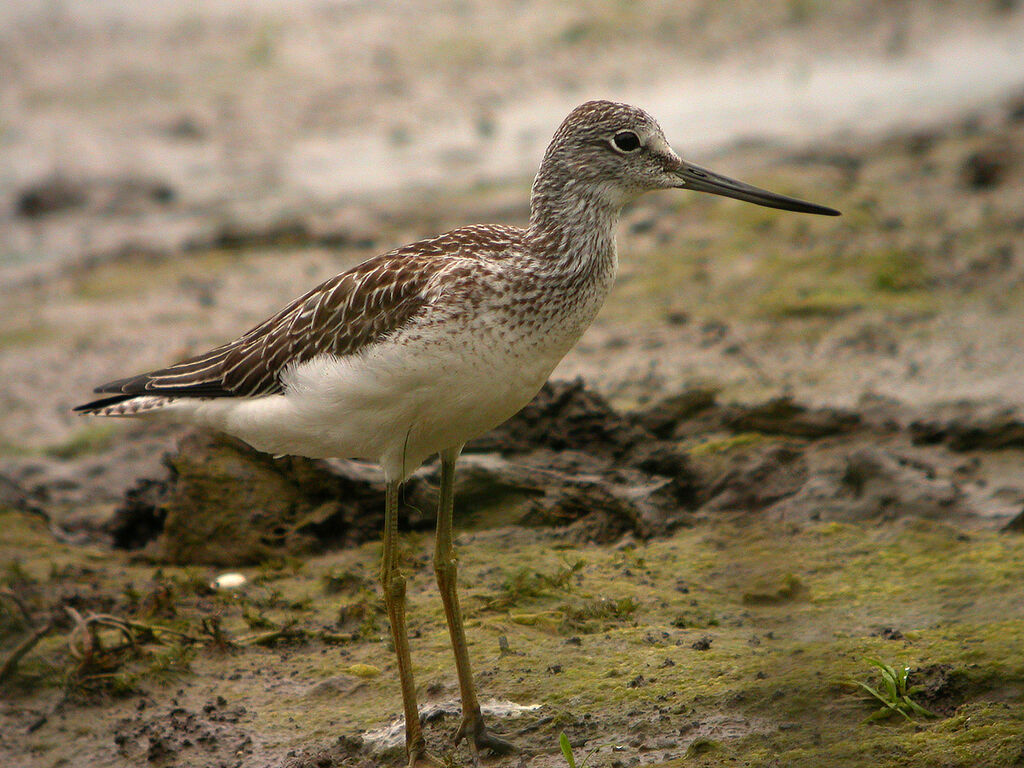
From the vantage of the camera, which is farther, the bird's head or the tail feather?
the tail feather

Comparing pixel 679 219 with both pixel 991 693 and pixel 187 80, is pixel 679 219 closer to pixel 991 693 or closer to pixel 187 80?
pixel 991 693

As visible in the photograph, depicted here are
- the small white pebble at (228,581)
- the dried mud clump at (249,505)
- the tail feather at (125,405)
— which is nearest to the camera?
the tail feather at (125,405)

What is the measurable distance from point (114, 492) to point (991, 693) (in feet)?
20.0

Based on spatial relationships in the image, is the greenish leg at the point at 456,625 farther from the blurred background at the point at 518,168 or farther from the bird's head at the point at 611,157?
the blurred background at the point at 518,168

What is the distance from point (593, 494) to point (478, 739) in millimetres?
2160

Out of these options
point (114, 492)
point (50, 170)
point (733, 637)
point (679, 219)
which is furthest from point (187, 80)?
point (733, 637)

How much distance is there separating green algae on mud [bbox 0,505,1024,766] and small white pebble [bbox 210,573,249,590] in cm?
10

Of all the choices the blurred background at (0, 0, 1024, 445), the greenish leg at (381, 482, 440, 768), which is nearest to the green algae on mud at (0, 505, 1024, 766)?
the greenish leg at (381, 482, 440, 768)

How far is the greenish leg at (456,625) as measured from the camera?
5.24m

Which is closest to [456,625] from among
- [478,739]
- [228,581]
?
[478,739]

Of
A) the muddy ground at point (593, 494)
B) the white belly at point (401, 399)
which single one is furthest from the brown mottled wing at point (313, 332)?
the muddy ground at point (593, 494)

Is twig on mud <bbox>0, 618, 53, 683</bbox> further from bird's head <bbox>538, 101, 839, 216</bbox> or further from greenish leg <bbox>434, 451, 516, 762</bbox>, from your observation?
bird's head <bbox>538, 101, 839, 216</bbox>

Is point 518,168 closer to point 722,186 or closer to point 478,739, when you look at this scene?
point 722,186

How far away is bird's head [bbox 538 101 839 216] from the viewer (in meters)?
5.60
